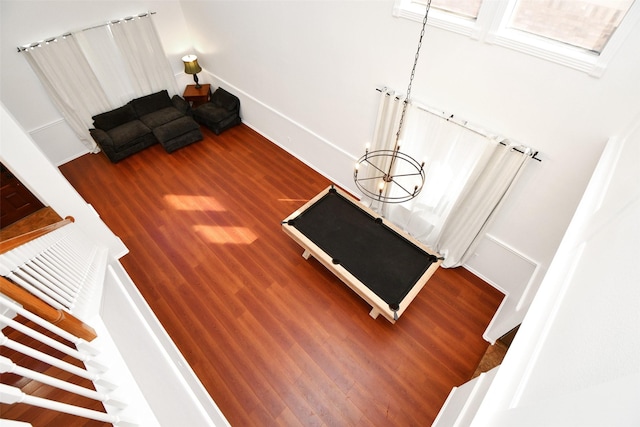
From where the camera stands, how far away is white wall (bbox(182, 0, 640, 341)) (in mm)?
2775

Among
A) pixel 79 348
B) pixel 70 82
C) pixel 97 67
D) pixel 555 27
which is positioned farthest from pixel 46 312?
pixel 97 67

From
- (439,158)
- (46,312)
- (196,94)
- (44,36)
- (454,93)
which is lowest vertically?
(196,94)

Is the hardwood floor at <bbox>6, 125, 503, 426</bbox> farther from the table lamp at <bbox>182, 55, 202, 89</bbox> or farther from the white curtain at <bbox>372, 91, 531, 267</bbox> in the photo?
the table lamp at <bbox>182, 55, 202, 89</bbox>

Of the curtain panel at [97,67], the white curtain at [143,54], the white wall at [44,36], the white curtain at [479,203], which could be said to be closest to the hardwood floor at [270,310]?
the white curtain at [479,203]

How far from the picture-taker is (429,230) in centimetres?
464

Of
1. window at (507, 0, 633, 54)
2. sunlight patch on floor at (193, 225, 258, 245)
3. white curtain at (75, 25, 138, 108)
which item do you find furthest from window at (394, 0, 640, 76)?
white curtain at (75, 25, 138, 108)

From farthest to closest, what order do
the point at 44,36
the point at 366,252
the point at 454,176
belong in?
the point at 44,36 → the point at 366,252 → the point at 454,176

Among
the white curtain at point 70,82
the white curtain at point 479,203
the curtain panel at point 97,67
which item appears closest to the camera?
the white curtain at point 479,203

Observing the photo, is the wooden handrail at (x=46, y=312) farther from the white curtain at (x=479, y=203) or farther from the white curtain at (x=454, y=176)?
the white curtain at (x=479, y=203)

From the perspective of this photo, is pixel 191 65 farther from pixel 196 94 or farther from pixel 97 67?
pixel 97 67

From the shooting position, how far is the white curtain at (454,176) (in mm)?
3426

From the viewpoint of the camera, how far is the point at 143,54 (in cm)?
611

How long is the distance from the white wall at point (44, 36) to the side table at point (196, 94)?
1.11 m

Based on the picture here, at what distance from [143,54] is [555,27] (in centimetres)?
677
